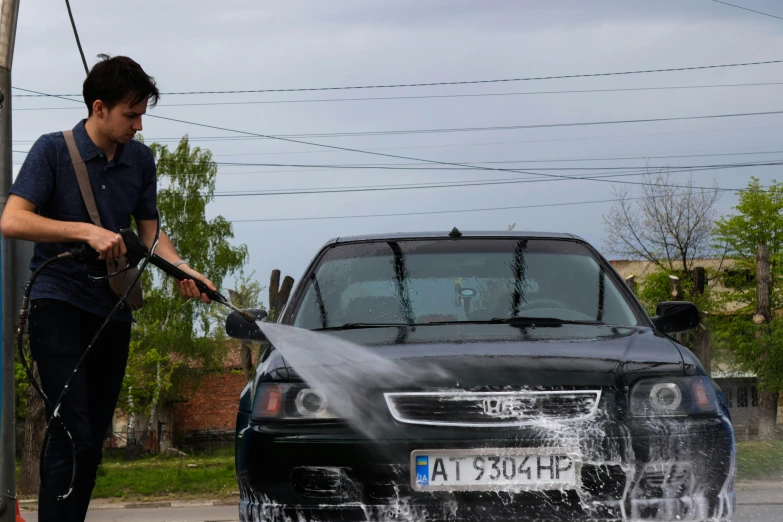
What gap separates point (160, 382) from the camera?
5938cm

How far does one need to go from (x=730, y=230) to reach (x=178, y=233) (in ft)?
92.5

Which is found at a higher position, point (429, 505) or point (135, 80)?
point (135, 80)

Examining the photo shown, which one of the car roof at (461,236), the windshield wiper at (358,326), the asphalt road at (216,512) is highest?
the car roof at (461,236)

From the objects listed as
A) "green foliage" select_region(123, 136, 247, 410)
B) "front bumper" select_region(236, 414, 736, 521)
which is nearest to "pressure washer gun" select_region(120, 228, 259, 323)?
"front bumper" select_region(236, 414, 736, 521)

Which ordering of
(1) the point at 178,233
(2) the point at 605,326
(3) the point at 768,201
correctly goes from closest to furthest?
(2) the point at 605,326 < (3) the point at 768,201 < (1) the point at 178,233

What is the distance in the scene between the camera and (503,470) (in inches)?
139

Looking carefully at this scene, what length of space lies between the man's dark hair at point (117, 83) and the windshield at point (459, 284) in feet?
3.79

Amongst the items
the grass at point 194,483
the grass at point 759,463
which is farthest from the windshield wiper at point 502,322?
the grass at point 194,483

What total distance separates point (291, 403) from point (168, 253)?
138 centimetres

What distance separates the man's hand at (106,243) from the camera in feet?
13.7

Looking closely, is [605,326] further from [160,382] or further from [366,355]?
[160,382]

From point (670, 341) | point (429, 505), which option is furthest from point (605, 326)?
point (429, 505)

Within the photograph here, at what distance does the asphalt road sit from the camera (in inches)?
389

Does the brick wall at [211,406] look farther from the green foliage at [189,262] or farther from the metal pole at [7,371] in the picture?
the metal pole at [7,371]
